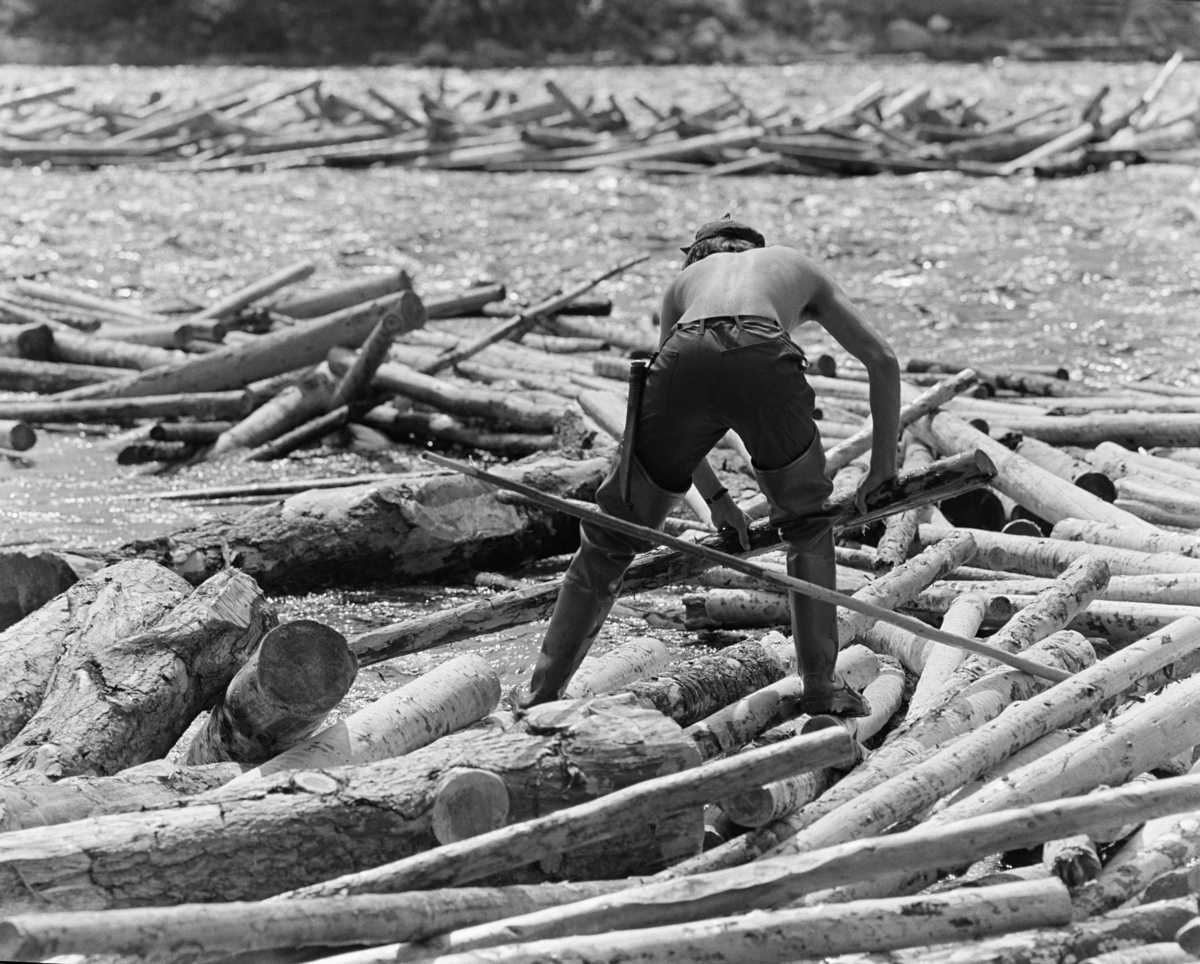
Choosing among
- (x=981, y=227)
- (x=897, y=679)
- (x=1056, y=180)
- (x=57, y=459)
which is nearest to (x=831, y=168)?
(x=1056, y=180)

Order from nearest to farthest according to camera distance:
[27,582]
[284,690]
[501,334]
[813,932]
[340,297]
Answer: [813,932]
[284,690]
[27,582]
[501,334]
[340,297]

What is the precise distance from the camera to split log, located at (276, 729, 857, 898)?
359 centimetres

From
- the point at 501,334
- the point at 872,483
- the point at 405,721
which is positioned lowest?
the point at 405,721

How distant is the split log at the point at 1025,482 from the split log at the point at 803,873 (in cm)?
301

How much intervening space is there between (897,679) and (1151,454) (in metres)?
3.70

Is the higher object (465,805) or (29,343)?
(465,805)

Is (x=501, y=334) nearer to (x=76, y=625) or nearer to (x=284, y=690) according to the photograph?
(x=76, y=625)

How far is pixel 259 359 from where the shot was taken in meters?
10.3

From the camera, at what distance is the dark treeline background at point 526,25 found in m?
65.6

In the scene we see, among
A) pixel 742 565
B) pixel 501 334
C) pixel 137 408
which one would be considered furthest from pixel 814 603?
pixel 137 408

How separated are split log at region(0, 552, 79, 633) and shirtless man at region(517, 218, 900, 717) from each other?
2.33m

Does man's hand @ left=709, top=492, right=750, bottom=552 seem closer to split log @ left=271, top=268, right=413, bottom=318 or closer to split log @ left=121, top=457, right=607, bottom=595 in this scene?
split log @ left=121, top=457, right=607, bottom=595

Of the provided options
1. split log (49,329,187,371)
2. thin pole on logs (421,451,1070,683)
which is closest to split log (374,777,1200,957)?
thin pole on logs (421,451,1070,683)

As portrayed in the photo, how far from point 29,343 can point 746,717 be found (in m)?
8.07
